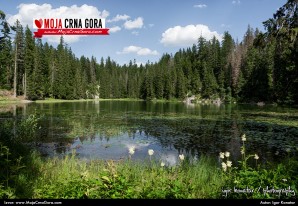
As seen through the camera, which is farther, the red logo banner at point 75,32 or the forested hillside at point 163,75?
the forested hillside at point 163,75

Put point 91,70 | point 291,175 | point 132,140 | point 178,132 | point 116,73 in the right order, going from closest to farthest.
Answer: point 291,175 < point 132,140 < point 178,132 < point 91,70 < point 116,73

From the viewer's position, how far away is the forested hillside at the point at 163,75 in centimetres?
7506

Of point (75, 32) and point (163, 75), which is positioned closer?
point (75, 32)

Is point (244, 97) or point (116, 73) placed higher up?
point (116, 73)

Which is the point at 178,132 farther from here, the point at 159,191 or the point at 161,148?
the point at 159,191

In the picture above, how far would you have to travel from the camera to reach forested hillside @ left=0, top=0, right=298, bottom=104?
75.1 m

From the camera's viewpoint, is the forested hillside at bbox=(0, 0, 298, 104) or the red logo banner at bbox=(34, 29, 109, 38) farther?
the forested hillside at bbox=(0, 0, 298, 104)

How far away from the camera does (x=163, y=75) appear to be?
120188mm

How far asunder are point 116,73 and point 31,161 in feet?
462

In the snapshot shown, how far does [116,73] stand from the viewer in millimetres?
149500

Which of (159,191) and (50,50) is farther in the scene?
(50,50)

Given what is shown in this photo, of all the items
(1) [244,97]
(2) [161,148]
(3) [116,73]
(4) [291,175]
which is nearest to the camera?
(4) [291,175]
